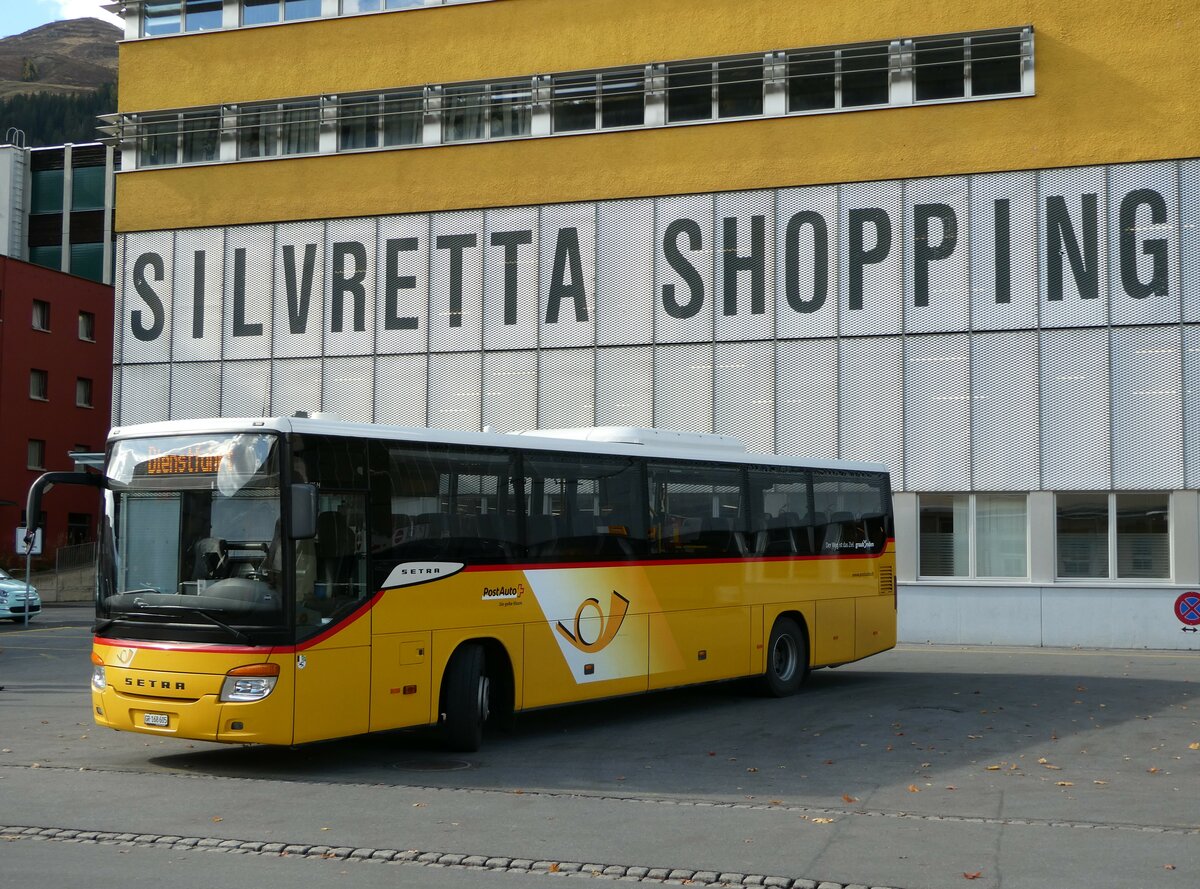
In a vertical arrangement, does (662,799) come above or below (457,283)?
below

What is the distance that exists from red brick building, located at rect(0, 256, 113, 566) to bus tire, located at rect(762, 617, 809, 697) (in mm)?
36910

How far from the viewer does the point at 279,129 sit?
32406 mm

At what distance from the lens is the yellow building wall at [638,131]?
2733cm

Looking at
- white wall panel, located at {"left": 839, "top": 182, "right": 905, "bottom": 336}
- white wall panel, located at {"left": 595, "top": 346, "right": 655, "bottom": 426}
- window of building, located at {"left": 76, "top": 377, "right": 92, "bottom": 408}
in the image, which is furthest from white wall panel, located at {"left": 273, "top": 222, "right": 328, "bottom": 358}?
window of building, located at {"left": 76, "top": 377, "right": 92, "bottom": 408}

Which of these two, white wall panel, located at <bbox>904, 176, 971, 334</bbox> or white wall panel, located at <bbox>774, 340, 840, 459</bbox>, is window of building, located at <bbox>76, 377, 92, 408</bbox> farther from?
white wall panel, located at <bbox>904, 176, 971, 334</bbox>

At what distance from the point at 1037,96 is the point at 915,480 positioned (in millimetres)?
7760

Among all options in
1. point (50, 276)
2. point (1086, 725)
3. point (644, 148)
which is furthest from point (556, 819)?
point (50, 276)

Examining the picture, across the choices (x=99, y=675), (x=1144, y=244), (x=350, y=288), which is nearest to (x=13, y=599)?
(x=350, y=288)

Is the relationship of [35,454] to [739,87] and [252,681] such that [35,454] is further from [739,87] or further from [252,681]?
[252,681]

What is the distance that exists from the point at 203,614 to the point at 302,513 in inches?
46.8

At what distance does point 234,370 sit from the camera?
32000 millimetres

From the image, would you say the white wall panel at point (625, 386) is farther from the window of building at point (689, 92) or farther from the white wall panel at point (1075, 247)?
the white wall panel at point (1075, 247)

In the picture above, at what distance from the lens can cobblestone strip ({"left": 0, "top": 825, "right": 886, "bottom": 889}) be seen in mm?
7750

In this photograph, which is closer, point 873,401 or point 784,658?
point 784,658
